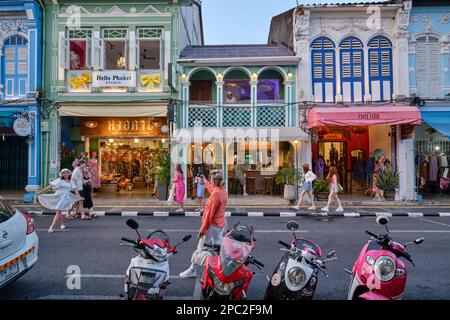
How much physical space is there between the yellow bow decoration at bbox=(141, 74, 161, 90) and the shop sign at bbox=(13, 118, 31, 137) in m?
5.24

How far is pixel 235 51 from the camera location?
632 inches

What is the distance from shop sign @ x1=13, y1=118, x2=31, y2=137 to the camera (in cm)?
1349

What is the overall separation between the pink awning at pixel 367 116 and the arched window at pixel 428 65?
181cm

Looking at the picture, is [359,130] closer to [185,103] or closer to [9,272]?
[185,103]

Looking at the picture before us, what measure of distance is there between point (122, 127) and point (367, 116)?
11936 millimetres

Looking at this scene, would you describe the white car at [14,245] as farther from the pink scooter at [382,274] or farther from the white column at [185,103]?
the white column at [185,103]

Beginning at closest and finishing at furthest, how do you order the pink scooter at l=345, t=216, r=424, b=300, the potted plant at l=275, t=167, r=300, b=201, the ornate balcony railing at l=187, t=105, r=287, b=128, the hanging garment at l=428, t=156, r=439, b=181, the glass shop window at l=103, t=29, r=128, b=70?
1. the pink scooter at l=345, t=216, r=424, b=300
2. the potted plant at l=275, t=167, r=300, b=201
3. the glass shop window at l=103, t=29, r=128, b=70
4. the ornate balcony railing at l=187, t=105, r=287, b=128
5. the hanging garment at l=428, t=156, r=439, b=181

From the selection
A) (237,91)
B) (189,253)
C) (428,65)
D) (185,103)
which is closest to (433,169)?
(428,65)

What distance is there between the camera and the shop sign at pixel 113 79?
14281 millimetres

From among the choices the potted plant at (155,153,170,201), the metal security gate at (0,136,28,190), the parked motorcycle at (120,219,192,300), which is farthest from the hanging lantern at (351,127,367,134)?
the metal security gate at (0,136,28,190)

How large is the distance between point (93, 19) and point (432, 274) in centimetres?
1570

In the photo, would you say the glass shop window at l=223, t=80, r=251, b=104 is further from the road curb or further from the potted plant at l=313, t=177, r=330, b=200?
the road curb

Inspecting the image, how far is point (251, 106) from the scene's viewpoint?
14.6 metres
